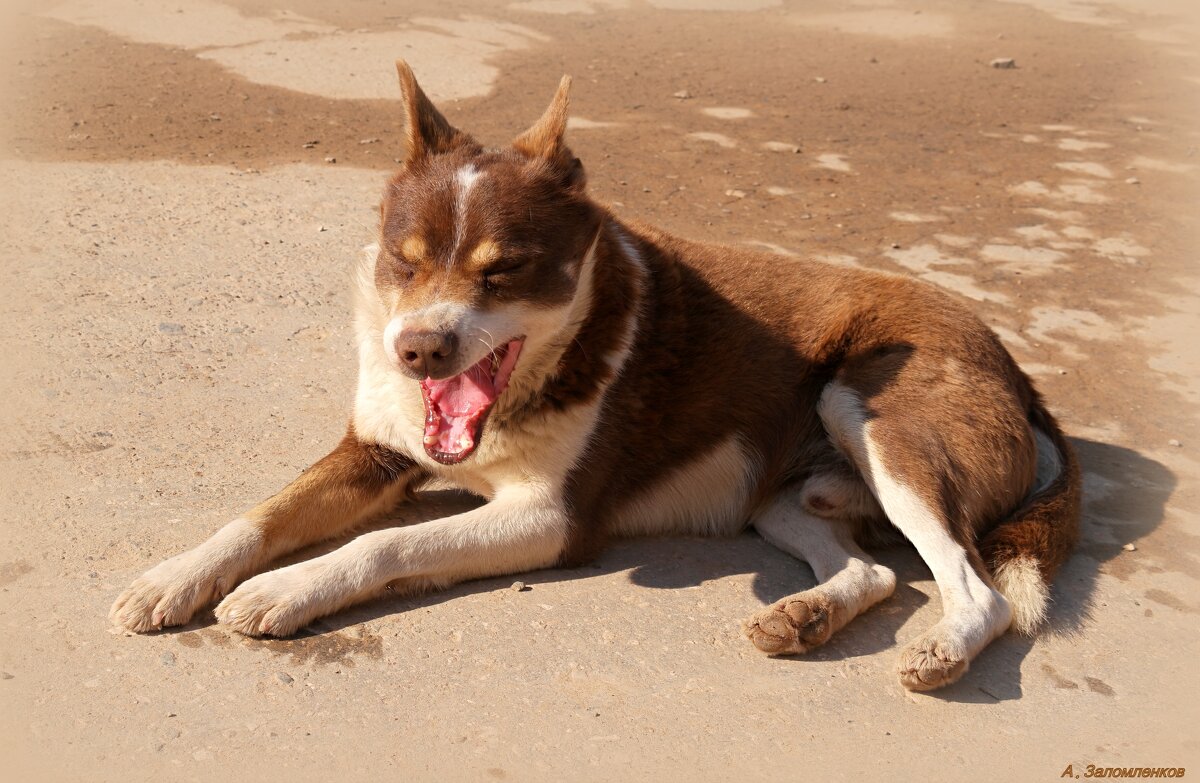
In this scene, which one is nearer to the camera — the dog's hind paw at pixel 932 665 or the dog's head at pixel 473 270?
the dog's hind paw at pixel 932 665

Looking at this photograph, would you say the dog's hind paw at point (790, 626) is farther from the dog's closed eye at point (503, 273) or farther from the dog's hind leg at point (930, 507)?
the dog's closed eye at point (503, 273)

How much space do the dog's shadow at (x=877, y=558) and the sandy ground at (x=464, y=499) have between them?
17 millimetres

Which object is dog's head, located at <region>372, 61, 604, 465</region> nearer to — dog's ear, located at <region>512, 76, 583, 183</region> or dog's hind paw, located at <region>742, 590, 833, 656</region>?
dog's ear, located at <region>512, 76, 583, 183</region>

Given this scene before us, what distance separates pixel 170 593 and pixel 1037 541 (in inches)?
118

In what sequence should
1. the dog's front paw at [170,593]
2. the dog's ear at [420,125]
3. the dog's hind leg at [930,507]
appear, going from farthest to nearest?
the dog's ear at [420,125] → the dog's hind leg at [930,507] → the dog's front paw at [170,593]

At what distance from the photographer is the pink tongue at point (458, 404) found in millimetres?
4070

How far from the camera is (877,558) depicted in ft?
15.4

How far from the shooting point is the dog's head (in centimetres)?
388

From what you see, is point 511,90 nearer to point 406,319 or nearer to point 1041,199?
point 1041,199

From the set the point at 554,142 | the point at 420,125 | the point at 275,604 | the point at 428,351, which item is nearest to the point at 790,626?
the point at 428,351

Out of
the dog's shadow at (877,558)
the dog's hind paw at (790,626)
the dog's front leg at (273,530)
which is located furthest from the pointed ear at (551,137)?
the dog's hind paw at (790,626)

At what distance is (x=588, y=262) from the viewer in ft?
14.4

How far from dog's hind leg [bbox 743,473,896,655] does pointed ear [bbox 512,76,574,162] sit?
1.62m

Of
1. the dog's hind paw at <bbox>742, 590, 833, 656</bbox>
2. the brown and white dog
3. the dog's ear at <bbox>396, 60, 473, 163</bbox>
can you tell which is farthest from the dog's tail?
the dog's ear at <bbox>396, 60, 473, 163</bbox>
